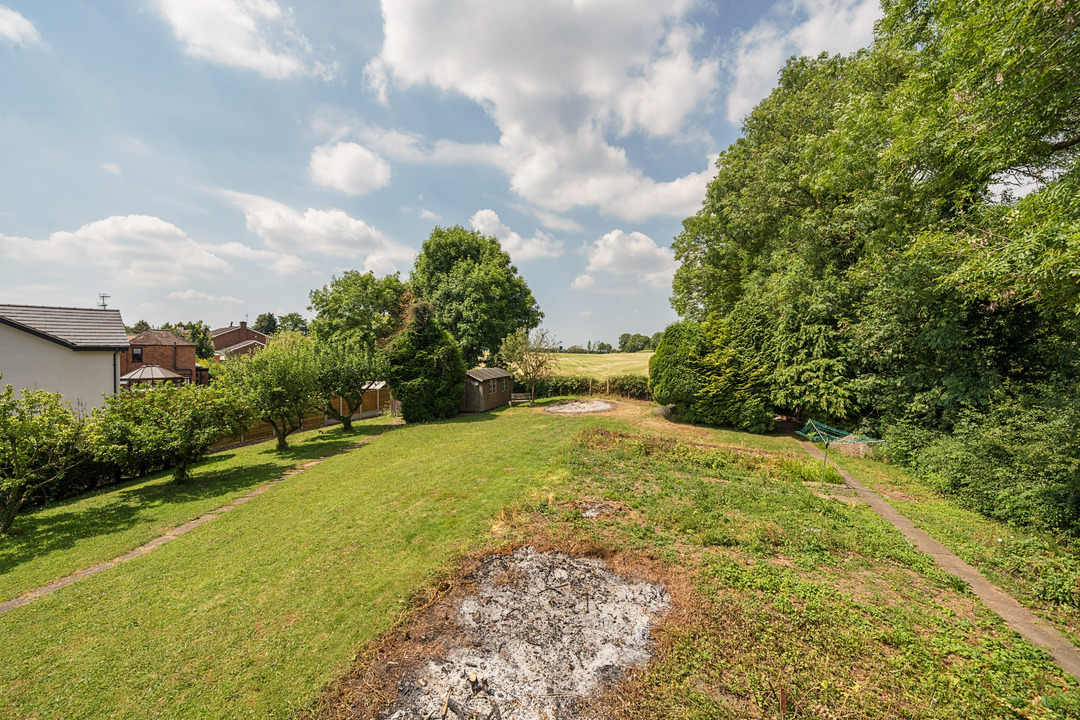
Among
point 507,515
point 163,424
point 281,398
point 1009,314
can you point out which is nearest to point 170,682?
point 507,515

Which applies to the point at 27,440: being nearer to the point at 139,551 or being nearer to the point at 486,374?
the point at 139,551

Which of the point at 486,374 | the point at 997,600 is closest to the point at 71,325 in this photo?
the point at 486,374

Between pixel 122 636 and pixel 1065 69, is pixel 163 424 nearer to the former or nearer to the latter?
pixel 122 636

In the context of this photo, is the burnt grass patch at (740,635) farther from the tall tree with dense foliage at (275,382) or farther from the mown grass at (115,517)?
the tall tree with dense foliage at (275,382)

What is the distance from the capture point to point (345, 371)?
18297mm

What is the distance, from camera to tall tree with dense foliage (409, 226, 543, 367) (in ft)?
95.1

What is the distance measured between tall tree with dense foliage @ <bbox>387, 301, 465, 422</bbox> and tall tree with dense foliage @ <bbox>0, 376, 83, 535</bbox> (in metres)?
12.3

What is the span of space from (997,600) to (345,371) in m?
20.9

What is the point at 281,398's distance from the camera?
Result: 15016 millimetres

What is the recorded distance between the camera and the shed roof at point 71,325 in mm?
14953

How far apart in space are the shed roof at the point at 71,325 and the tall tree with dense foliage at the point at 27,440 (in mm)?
8692

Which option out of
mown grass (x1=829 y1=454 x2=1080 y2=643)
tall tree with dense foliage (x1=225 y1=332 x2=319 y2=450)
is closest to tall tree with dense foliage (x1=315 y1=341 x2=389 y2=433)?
tall tree with dense foliage (x1=225 y1=332 x2=319 y2=450)

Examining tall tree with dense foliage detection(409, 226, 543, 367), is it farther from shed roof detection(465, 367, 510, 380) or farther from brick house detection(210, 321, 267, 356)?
brick house detection(210, 321, 267, 356)

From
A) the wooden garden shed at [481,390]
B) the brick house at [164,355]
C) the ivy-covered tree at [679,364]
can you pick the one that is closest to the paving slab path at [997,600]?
the ivy-covered tree at [679,364]
